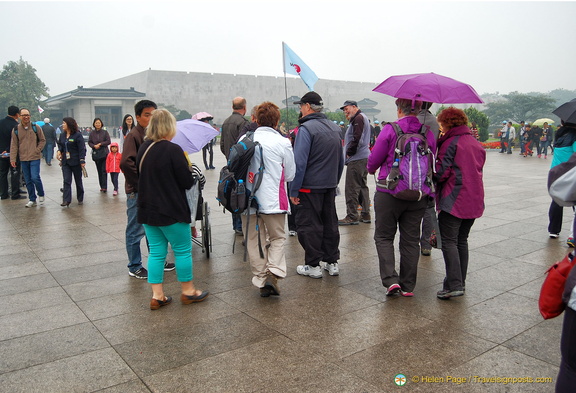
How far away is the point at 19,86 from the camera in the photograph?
53.7 meters

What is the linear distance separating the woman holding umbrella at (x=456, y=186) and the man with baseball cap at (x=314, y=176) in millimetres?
1067

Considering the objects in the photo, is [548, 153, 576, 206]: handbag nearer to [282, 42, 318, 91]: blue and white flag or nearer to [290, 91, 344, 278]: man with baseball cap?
[290, 91, 344, 278]: man with baseball cap

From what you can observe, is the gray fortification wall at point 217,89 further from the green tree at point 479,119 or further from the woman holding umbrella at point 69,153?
the woman holding umbrella at point 69,153

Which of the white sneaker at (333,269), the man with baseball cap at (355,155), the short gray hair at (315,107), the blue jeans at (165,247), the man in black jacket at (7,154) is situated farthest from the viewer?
the man in black jacket at (7,154)

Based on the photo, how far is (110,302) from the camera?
14.2ft

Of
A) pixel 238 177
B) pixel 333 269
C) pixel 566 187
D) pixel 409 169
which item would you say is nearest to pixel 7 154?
pixel 238 177

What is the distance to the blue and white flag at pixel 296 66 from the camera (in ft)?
23.0

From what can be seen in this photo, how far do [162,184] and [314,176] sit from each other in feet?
5.08

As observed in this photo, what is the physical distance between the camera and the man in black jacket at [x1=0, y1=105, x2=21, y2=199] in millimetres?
9664

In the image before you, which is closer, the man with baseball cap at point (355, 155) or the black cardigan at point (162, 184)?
the black cardigan at point (162, 184)

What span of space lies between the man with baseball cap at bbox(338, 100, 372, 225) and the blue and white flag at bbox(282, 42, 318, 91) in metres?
0.66

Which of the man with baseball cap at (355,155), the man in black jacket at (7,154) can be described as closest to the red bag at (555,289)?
the man with baseball cap at (355,155)

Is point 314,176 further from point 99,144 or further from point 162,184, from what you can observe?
point 99,144

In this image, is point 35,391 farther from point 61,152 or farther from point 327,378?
point 61,152
